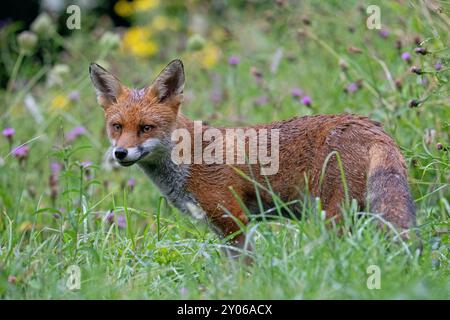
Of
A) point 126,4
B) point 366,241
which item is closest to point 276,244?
point 366,241

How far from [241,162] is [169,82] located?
2.68 ft

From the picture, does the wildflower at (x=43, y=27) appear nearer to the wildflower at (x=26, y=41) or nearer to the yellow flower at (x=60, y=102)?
the wildflower at (x=26, y=41)

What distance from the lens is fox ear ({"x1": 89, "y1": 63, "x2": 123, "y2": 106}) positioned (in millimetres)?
5699

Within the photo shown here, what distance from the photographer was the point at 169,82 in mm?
5621

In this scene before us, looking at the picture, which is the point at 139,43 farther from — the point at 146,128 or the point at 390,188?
the point at 390,188

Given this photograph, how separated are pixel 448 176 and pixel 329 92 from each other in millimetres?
2897

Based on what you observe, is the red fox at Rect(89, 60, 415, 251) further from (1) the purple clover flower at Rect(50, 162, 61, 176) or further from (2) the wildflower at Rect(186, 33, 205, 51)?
(2) the wildflower at Rect(186, 33, 205, 51)

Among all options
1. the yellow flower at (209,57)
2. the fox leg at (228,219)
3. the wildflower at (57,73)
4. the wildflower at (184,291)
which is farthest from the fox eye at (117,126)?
the yellow flower at (209,57)

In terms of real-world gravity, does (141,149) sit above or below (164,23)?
below

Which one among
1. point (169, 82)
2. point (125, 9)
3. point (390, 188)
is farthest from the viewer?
point (125, 9)

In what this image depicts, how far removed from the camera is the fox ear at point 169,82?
554cm

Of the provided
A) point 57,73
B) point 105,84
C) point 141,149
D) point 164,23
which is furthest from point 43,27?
point 164,23
